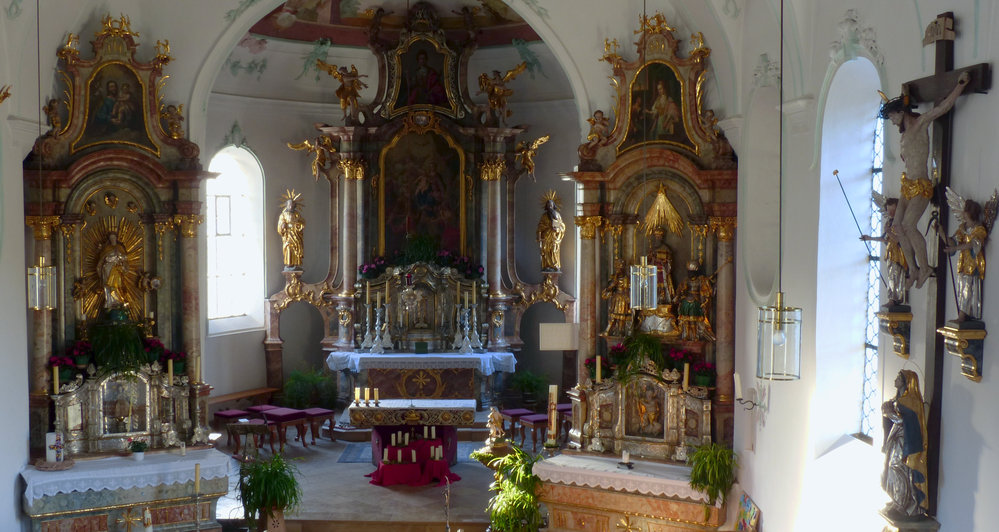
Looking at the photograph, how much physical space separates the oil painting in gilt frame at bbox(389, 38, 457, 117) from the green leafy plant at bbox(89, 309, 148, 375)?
24.5ft

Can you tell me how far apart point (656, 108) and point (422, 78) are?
23.4ft

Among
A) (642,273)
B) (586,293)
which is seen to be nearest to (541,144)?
(586,293)

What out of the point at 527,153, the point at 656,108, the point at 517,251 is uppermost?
the point at 656,108

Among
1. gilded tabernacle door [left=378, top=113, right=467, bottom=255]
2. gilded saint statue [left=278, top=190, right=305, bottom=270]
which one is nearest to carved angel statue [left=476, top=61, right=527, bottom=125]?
gilded tabernacle door [left=378, top=113, right=467, bottom=255]

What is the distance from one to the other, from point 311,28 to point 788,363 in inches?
542

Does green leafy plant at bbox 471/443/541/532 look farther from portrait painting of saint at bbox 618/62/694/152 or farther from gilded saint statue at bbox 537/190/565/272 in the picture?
gilded saint statue at bbox 537/190/565/272

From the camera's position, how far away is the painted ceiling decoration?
19609 mm

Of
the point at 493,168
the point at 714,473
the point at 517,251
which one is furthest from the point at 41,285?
the point at 517,251

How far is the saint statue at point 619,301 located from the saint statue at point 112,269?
6.61m

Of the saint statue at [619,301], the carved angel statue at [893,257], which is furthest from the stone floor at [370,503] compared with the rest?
the carved angel statue at [893,257]

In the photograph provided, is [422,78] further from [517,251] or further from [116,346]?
[116,346]

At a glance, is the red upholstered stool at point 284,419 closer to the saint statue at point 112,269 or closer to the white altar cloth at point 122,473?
the white altar cloth at point 122,473

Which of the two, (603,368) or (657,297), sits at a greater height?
(657,297)

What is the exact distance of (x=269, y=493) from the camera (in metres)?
12.5
